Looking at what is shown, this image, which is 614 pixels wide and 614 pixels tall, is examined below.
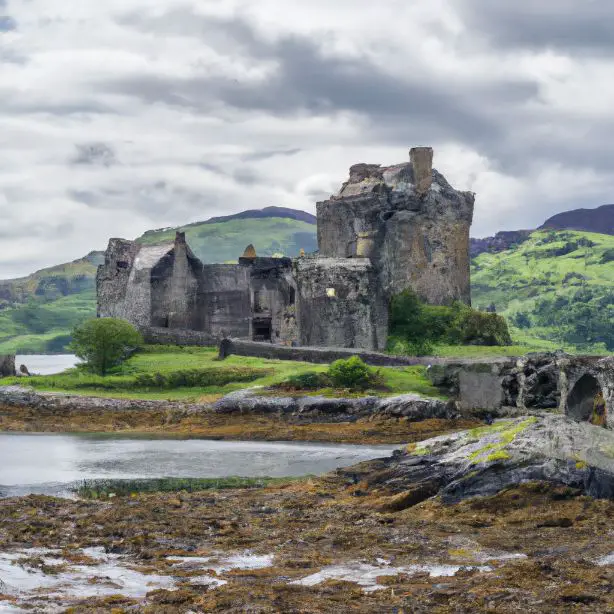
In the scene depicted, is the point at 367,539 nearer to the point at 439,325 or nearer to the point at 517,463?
the point at 517,463

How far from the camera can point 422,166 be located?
80000 millimetres

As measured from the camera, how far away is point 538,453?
26.0 meters

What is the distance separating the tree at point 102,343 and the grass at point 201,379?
789 mm

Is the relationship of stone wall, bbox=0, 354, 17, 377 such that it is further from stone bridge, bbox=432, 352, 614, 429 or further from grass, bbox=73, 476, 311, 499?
grass, bbox=73, 476, 311, 499

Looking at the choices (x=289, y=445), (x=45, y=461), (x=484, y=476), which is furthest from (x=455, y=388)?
(x=484, y=476)

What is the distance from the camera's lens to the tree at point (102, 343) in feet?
194

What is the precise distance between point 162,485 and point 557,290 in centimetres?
→ 13744

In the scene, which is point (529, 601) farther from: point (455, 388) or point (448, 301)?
point (448, 301)

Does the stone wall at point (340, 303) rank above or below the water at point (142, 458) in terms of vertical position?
above

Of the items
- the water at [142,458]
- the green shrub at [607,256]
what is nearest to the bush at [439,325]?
the water at [142,458]

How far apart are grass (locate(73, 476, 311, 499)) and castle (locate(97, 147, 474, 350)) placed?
3073 cm

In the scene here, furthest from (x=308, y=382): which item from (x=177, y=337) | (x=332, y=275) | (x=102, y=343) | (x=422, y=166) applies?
(x=422, y=166)

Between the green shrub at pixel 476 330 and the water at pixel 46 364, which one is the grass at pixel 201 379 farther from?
the water at pixel 46 364

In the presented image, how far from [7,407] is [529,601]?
41678 millimetres
